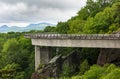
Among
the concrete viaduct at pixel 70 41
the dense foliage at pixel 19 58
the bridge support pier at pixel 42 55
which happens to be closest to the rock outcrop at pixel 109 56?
the concrete viaduct at pixel 70 41

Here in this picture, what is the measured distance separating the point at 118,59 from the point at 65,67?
9.95 m

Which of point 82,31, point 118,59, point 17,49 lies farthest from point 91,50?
point 17,49

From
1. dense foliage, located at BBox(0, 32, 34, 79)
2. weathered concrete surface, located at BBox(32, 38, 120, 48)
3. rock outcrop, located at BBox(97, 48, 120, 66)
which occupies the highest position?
weathered concrete surface, located at BBox(32, 38, 120, 48)

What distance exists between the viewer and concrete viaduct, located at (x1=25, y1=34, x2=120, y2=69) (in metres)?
64.9

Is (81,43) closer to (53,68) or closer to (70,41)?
(70,41)

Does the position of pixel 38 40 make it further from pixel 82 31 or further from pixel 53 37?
pixel 82 31

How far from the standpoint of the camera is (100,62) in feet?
231

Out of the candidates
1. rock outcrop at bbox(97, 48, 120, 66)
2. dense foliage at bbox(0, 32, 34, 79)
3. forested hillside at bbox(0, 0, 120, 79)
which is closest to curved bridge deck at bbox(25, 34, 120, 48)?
rock outcrop at bbox(97, 48, 120, 66)

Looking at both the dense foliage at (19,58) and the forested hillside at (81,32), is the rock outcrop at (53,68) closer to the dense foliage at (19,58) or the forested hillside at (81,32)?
the forested hillside at (81,32)

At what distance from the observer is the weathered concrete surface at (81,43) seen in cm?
6488

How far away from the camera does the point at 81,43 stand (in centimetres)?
6975

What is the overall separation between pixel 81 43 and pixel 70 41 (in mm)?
2953

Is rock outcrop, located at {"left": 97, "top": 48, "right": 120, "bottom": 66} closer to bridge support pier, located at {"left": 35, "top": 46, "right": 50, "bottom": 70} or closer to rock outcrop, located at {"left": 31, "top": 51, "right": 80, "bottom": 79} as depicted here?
rock outcrop, located at {"left": 31, "top": 51, "right": 80, "bottom": 79}

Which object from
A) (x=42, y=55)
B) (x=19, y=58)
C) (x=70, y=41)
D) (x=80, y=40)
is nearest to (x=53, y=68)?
(x=70, y=41)
